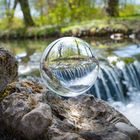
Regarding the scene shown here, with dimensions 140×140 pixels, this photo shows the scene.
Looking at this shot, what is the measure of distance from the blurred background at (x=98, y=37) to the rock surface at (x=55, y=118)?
2940 millimetres

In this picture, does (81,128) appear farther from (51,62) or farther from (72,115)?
(51,62)

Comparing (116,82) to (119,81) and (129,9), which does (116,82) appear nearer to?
(119,81)

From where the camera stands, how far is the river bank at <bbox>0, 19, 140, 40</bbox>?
1809 cm

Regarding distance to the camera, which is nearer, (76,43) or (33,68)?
(76,43)

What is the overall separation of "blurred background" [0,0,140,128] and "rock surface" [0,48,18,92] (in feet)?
9.96

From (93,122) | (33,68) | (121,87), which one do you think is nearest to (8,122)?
(93,122)

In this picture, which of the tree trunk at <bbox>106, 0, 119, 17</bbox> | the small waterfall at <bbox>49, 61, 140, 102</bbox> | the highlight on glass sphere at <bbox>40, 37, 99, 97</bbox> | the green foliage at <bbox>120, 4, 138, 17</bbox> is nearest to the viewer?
the highlight on glass sphere at <bbox>40, 37, 99, 97</bbox>

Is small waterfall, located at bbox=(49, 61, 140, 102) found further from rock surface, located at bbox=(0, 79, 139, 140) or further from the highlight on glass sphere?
the highlight on glass sphere

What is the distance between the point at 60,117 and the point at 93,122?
0.31 meters

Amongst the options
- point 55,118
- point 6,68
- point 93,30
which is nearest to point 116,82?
point 6,68

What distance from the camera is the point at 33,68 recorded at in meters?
9.84

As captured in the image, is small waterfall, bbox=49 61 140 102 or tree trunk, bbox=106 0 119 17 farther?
→ tree trunk, bbox=106 0 119 17

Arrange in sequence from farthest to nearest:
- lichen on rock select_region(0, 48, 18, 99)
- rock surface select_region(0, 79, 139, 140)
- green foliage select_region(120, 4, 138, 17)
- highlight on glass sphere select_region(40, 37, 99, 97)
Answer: green foliage select_region(120, 4, 138, 17) < lichen on rock select_region(0, 48, 18, 99) < highlight on glass sphere select_region(40, 37, 99, 97) < rock surface select_region(0, 79, 139, 140)

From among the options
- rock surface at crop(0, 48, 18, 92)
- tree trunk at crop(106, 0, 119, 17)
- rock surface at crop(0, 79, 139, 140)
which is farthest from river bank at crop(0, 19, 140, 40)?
rock surface at crop(0, 79, 139, 140)
